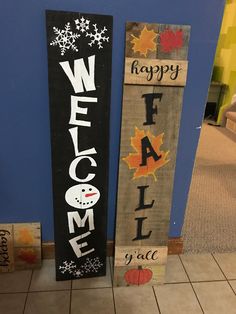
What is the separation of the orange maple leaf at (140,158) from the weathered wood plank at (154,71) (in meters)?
0.25

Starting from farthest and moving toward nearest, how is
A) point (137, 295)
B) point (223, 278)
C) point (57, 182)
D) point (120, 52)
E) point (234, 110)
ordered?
point (234, 110) < point (223, 278) < point (137, 295) < point (57, 182) < point (120, 52)

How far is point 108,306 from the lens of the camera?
153cm

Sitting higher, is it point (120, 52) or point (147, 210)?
point (120, 52)

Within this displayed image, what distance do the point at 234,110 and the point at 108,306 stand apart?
4.28 m

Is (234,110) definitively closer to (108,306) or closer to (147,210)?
A: (147,210)

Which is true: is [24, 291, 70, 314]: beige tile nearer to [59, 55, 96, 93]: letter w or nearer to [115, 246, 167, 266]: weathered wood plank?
[115, 246, 167, 266]: weathered wood plank

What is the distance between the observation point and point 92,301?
156cm

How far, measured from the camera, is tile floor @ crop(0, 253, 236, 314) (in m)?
1.52

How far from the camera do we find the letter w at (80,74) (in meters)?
1.28

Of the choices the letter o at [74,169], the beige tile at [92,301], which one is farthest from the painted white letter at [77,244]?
the letter o at [74,169]

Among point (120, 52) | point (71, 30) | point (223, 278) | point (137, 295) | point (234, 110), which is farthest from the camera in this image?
point (234, 110)

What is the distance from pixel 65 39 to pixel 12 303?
1389 mm

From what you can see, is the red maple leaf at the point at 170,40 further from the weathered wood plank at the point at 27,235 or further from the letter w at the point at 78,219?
the weathered wood plank at the point at 27,235

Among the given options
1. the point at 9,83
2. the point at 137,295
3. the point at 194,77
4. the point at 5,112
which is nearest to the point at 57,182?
the point at 5,112
